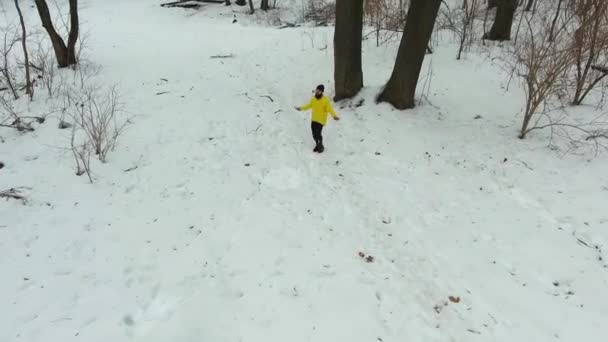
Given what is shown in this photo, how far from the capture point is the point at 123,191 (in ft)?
17.6

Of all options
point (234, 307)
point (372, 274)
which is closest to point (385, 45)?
point (372, 274)

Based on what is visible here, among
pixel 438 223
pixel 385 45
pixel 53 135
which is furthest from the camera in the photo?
pixel 385 45

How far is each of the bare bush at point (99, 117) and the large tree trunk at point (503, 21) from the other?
10.7m

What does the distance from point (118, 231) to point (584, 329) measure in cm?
538

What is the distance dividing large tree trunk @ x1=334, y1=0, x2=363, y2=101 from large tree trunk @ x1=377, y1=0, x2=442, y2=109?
798 mm

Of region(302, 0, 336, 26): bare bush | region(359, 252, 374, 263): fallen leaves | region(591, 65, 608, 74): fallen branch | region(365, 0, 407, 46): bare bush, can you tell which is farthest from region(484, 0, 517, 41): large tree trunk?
region(359, 252, 374, 263): fallen leaves

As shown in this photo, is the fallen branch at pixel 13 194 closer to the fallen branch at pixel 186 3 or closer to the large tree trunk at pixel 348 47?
the large tree trunk at pixel 348 47

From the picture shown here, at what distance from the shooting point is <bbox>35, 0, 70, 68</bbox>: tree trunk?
8.64 m

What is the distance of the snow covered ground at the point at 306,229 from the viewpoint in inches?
139

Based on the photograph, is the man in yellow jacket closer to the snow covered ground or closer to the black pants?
the black pants

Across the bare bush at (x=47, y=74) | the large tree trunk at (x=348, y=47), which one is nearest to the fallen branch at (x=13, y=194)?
the bare bush at (x=47, y=74)

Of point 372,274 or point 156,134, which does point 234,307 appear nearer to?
point 372,274

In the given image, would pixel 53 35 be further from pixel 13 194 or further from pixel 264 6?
pixel 264 6

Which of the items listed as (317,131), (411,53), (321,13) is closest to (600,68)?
(411,53)
